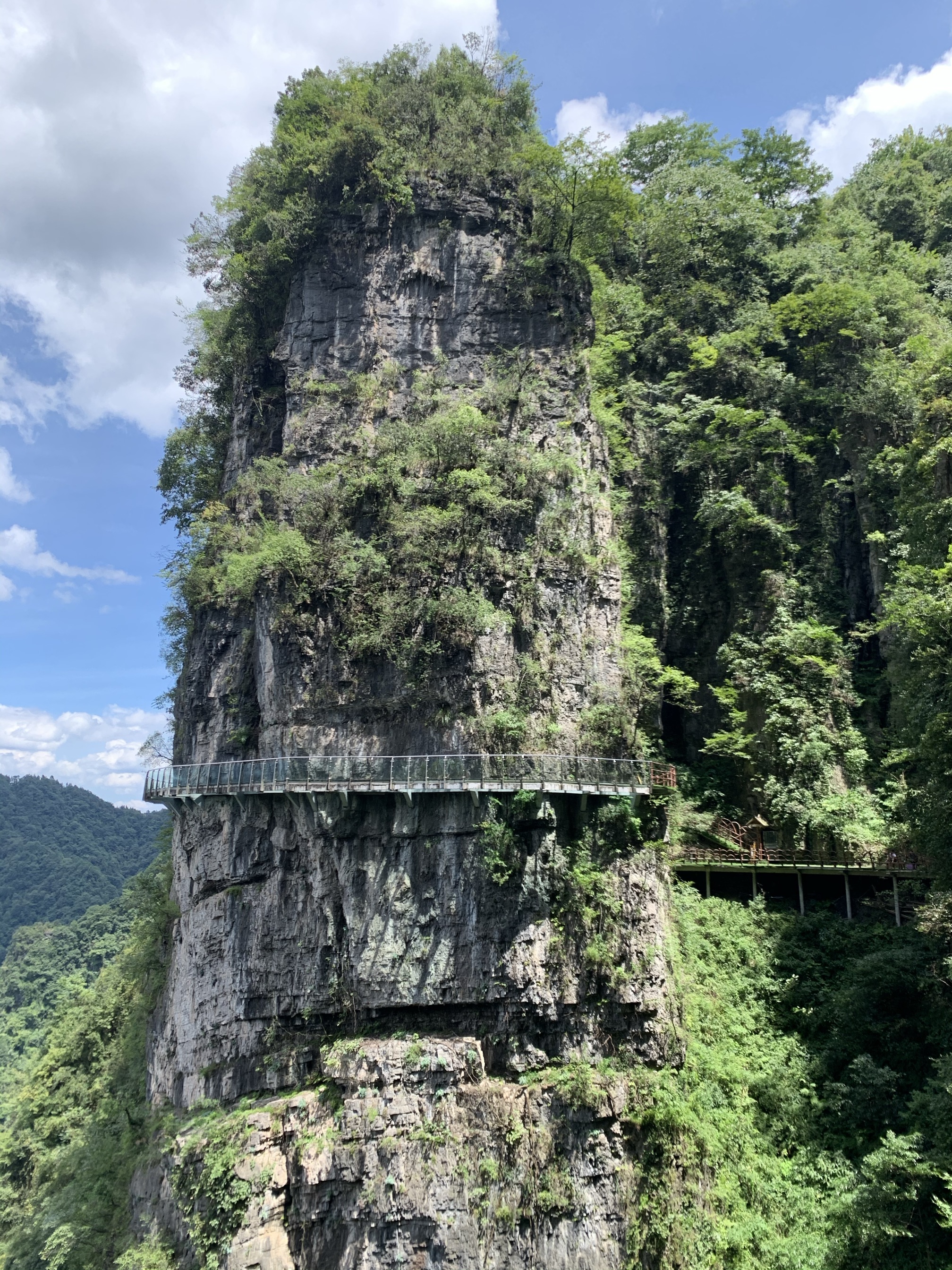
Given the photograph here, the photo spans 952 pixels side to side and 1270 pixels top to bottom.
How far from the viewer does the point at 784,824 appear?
25.0m

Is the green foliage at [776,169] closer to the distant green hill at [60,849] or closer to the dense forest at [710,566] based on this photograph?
the dense forest at [710,566]

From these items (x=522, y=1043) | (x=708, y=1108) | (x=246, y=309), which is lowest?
(x=708, y=1108)

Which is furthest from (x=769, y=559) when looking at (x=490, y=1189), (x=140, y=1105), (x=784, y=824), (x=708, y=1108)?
(x=140, y=1105)

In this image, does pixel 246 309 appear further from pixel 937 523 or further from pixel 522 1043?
pixel 522 1043

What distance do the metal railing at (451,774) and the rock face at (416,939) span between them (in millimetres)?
637

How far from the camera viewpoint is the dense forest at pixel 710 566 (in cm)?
1978

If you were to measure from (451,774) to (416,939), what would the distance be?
424cm

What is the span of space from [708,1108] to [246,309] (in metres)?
30.7

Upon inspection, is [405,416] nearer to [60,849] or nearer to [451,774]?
[451,774]

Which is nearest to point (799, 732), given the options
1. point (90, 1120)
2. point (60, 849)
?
point (90, 1120)

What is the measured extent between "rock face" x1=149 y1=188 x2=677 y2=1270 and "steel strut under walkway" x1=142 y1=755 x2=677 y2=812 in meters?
0.64

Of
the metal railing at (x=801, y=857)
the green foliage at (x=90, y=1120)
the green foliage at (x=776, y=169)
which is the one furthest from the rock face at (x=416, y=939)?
the green foliage at (x=776, y=169)

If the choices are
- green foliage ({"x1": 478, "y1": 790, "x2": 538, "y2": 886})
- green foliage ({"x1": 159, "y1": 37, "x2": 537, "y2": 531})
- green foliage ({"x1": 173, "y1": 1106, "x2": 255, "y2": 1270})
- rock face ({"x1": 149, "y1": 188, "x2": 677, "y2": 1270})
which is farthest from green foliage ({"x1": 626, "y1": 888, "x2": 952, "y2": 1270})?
green foliage ({"x1": 159, "y1": 37, "x2": 537, "y2": 531})

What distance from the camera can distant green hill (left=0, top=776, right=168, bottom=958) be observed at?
115 m
